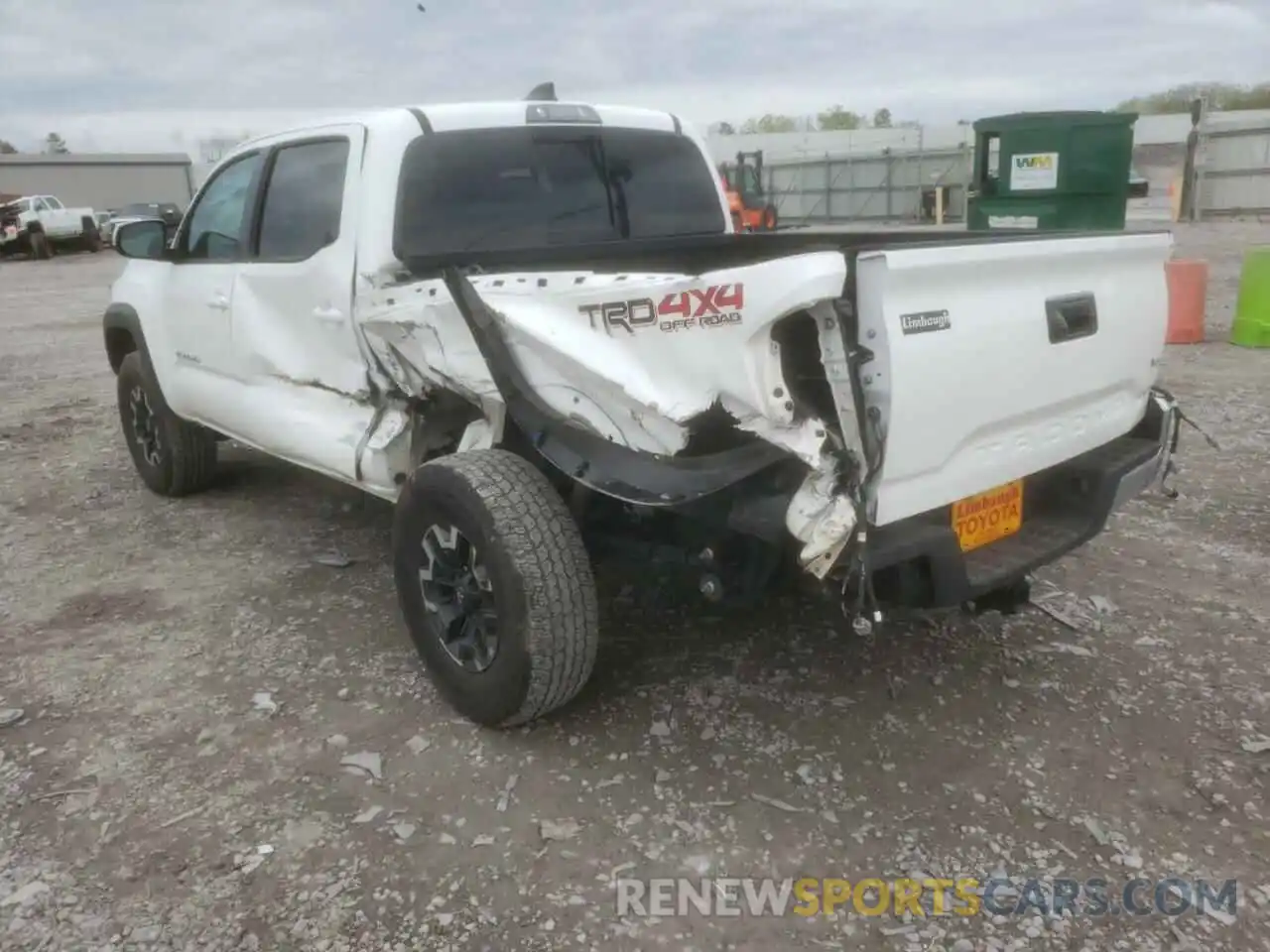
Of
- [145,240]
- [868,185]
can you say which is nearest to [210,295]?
[145,240]

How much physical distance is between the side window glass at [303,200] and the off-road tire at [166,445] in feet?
5.16

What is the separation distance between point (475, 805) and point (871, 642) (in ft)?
5.17

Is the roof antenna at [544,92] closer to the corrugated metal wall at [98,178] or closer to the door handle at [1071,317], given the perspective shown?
the door handle at [1071,317]

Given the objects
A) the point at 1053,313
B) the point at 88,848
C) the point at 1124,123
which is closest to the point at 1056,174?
the point at 1124,123

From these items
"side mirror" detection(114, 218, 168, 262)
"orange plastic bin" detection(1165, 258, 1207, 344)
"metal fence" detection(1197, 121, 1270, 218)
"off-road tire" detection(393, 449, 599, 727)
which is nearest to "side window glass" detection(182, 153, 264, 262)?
"side mirror" detection(114, 218, 168, 262)

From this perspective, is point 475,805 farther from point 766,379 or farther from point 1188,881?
point 1188,881

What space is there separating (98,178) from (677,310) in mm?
51710

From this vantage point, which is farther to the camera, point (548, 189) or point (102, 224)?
point (102, 224)

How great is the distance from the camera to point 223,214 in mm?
4762

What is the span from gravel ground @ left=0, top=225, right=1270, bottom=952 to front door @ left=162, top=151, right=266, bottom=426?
2.63ft

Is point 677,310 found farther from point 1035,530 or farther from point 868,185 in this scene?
point 868,185

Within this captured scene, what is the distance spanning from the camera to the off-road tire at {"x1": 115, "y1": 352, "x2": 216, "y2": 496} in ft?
18.1

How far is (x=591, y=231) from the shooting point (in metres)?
4.17

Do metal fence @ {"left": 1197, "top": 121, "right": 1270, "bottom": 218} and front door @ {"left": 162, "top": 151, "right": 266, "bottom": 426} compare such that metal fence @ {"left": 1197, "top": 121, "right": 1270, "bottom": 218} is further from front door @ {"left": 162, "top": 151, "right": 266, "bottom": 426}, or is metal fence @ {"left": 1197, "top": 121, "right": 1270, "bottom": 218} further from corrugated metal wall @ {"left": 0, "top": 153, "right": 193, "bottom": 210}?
corrugated metal wall @ {"left": 0, "top": 153, "right": 193, "bottom": 210}
